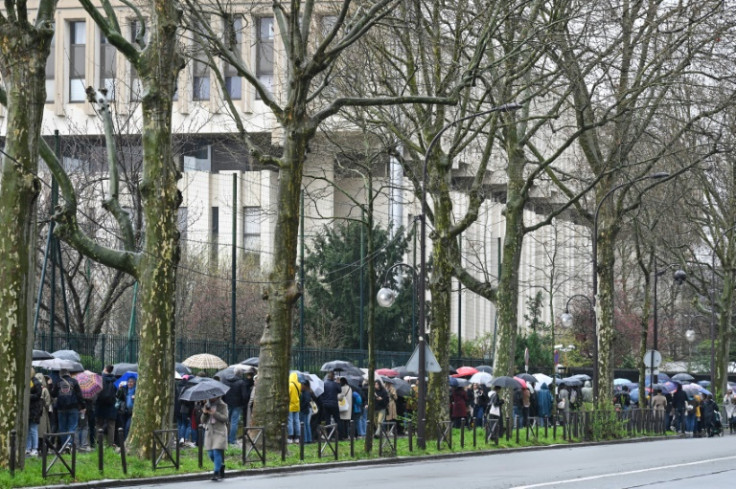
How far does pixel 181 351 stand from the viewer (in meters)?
34.5

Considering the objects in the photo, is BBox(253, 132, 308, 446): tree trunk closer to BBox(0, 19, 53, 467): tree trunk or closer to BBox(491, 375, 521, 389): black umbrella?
BBox(0, 19, 53, 467): tree trunk

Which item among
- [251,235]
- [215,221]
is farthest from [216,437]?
[215,221]

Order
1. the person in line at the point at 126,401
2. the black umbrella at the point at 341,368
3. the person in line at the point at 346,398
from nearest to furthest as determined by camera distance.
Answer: the person in line at the point at 126,401, the person in line at the point at 346,398, the black umbrella at the point at 341,368

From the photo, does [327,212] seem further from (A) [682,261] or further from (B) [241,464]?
(B) [241,464]

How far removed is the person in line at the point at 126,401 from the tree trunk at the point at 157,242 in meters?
2.55

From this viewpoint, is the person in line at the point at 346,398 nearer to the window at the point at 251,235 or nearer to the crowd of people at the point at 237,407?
the crowd of people at the point at 237,407

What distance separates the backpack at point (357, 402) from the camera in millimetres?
29672

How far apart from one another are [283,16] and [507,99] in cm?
707

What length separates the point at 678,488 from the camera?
18047mm

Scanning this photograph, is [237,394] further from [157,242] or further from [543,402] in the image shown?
[543,402]

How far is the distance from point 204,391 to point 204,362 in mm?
12286

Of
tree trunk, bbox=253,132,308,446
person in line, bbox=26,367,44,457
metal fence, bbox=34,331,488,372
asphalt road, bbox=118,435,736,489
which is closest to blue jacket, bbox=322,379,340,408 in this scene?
asphalt road, bbox=118,435,736,489

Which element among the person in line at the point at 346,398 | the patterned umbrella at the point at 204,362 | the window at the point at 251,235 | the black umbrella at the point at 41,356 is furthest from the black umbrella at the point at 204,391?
the window at the point at 251,235

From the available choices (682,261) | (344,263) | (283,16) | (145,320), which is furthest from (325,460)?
(682,261)
